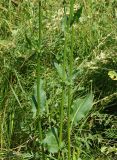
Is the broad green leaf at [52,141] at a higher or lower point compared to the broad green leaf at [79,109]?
lower

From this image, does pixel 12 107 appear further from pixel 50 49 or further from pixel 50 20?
pixel 50 20

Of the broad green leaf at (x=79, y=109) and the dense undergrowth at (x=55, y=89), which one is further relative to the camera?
the dense undergrowth at (x=55, y=89)

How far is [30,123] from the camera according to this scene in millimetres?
1728

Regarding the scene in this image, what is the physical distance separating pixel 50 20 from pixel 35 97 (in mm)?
1130

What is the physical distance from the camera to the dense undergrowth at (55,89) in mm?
1632

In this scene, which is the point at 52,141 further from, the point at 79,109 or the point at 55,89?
the point at 55,89

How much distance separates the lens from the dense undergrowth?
1632 millimetres

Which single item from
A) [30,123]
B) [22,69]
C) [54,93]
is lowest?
[30,123]

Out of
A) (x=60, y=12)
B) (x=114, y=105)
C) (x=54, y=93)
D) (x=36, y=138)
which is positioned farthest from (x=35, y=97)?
(x=60, y=12)

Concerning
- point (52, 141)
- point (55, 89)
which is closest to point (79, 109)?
point (52, 141)

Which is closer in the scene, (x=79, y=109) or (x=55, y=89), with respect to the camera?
(x=79, y=109)

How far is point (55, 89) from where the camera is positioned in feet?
6.12

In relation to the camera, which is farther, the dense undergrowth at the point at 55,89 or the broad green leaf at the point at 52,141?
the dense undergrowth at the point at 55,89

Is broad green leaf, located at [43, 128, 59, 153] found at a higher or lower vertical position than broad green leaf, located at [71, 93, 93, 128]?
lower
